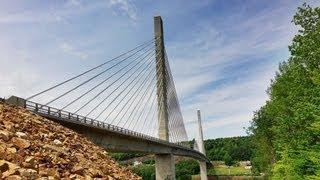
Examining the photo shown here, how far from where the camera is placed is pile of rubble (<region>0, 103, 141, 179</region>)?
12.5 m

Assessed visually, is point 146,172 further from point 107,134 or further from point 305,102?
point 305,102

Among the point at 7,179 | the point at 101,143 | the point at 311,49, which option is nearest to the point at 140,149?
the point at 101,143

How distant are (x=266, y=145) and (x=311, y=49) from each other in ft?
139

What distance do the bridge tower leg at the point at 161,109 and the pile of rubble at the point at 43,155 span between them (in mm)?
45537

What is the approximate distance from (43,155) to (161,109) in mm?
51988

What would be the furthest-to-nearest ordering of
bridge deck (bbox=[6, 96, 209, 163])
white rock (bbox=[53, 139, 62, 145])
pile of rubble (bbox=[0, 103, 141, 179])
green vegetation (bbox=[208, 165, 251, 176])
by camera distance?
1. green vegetation (bbox=[208, 165, 251, 176])
2. bridge deck (bbox=[6, 96, 209, 163])
3. white rock (bbox=[53, 139, 62, 145])
4. pile of rubble (bbox=[0, 103, 141, 179])

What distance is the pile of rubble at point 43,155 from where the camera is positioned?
40.9 ft

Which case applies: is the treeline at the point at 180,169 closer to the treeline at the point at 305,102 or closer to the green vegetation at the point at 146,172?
the green vegetation at the point at 146,172

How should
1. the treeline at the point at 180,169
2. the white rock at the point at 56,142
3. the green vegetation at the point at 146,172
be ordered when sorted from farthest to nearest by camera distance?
the treeline at the point at 180,169 < the green vegetation at the point at 146,172 < the white rock at the point at 56,142

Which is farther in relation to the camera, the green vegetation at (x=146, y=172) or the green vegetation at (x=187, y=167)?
the green vegetation at (x=187, y=167)

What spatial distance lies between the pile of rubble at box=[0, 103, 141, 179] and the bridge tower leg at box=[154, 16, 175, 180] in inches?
1793

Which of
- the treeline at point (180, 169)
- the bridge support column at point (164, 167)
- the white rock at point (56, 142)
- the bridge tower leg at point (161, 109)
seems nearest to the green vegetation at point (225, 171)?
the treeline at point (180, 169)

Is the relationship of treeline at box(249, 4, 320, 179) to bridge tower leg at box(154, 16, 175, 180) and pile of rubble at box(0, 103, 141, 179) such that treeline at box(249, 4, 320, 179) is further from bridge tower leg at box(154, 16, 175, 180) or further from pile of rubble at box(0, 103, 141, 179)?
bridge tower leg at box(154, 16, 175, 180)

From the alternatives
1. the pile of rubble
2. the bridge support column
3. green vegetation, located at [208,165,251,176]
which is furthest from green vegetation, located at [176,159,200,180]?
the pile of rubble
